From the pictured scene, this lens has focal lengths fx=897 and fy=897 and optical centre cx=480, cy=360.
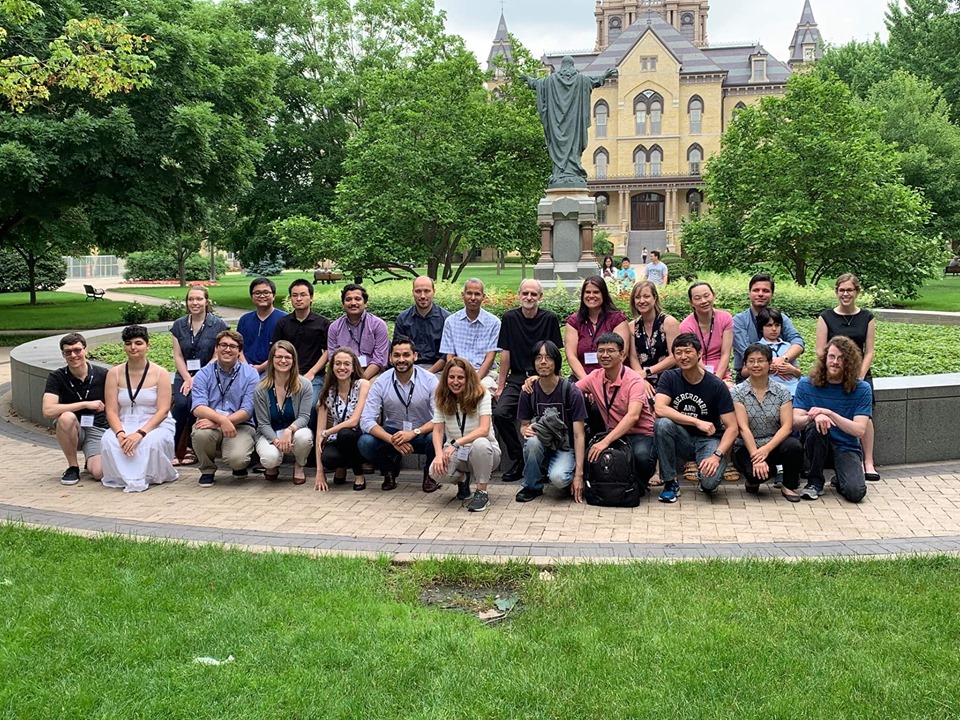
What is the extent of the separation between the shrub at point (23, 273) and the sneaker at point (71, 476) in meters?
41.5

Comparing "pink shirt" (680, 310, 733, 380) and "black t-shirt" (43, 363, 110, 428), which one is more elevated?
"pink shirt" (680, 310, 733, 380)

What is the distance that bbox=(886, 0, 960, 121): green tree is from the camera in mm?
44281

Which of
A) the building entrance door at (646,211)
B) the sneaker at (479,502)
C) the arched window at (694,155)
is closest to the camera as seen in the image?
the sneaker at (479,502)

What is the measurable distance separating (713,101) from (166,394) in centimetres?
7066

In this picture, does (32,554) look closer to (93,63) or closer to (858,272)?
(93,63)

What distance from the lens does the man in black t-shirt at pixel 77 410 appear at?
8.01 metres

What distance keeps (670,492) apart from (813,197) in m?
17.2

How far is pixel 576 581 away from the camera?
509 centimetres

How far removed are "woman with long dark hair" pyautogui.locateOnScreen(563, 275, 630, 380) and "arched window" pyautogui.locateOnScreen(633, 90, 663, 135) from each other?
68116mm

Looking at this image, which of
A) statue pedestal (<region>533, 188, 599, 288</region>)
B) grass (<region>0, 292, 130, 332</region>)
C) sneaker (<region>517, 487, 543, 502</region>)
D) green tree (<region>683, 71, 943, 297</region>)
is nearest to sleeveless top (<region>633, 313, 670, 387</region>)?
sneaker (<region>517, 487, 543, 502</region>)

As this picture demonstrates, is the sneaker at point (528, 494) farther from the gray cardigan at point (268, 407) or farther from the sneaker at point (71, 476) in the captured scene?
the sneaker at point (71, 476)

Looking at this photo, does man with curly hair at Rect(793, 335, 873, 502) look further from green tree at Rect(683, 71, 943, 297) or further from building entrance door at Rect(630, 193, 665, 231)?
building entrance door at Rect(630, 193, 665, 231)

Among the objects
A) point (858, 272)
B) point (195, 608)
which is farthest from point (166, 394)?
point (858, 272)

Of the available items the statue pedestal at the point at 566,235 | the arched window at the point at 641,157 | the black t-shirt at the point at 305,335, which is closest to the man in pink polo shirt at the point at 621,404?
the black t-shirt at the point at 305,335
